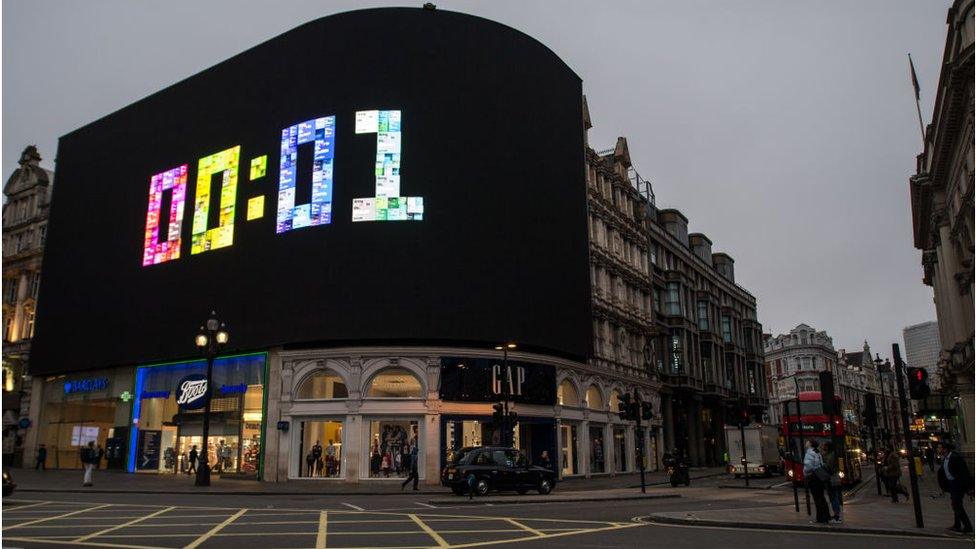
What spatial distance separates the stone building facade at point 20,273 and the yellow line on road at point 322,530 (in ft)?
146

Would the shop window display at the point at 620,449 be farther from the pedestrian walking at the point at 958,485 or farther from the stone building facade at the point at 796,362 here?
the stone building facade at the point at 796,362

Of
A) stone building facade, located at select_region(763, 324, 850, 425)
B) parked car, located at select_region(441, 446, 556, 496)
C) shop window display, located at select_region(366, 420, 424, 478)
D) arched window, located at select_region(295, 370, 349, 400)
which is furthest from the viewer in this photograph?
stone building facade, located at select_region(763, 324, 850, 425)

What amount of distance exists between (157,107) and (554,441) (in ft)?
119

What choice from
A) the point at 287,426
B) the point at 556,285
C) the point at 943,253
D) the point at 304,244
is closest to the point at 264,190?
the point at 304,244

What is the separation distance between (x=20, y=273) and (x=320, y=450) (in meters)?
38.3

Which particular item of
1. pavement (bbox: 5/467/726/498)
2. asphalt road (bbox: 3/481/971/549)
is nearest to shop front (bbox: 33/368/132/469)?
pavement (bbox: 5/467/726/498)

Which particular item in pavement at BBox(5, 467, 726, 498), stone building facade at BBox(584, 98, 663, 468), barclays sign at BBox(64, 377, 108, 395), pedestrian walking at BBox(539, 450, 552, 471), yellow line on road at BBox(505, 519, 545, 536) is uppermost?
stone building facade at BBox(584, 98, 663, 468)

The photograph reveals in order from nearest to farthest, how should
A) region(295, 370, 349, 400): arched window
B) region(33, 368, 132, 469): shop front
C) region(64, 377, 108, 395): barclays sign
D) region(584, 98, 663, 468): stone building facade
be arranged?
region(295, 370, 349, 400): arched window
region(33, 368, 132, 469): shop front
region(64, 377, 108, 395): barclays sign
region(584, 98, 663, 468): stone building facade

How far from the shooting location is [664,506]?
76.0ft

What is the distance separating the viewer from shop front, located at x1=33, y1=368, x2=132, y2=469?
153 ft

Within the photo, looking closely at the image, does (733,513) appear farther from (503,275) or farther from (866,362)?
(866,362)

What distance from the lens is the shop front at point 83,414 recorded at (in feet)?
153

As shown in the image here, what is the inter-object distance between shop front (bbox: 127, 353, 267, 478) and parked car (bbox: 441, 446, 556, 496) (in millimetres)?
14999

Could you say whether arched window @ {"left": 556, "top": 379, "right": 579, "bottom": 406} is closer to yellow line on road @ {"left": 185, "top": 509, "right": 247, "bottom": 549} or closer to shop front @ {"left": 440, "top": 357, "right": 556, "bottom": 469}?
shop front @ {"left": 440, "top": 357, "right": 556, "bottom": 469}
